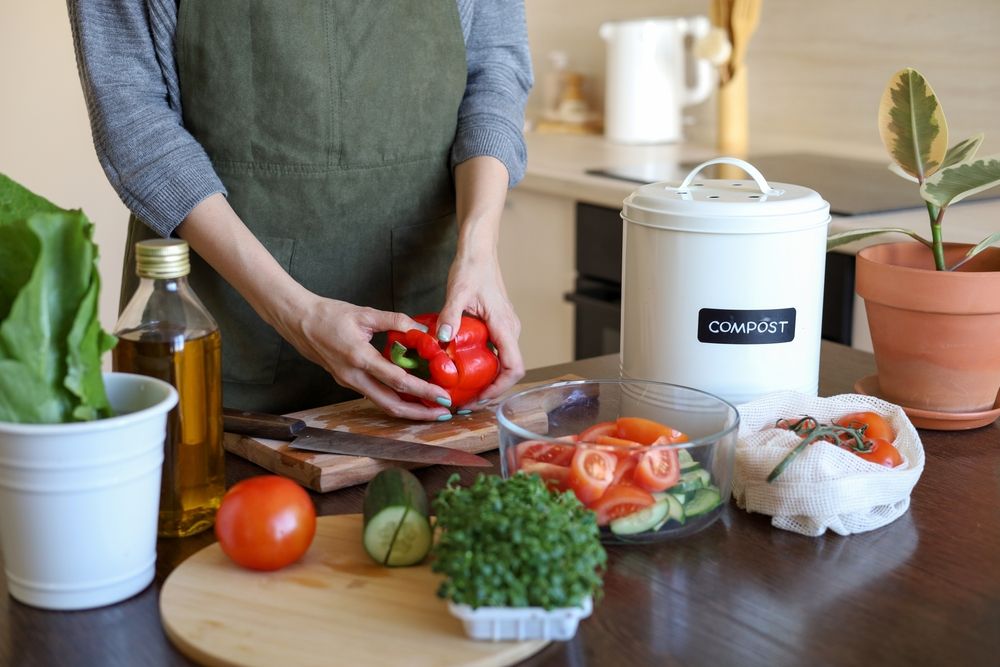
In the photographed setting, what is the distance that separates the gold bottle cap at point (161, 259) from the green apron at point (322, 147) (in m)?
0.56

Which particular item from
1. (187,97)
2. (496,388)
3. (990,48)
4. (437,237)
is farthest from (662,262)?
(990,48)

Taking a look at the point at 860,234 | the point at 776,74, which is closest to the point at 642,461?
the point at 860,234

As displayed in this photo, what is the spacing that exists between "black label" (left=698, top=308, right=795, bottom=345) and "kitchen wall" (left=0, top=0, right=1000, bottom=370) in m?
1.51

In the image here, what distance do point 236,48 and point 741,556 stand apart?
863 mm

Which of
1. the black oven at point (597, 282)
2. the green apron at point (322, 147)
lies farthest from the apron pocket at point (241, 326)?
the black oven at point (597, 282)

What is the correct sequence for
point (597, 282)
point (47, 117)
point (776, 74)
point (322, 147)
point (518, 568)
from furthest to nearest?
point (47, 117)
point (776, 74)
point (597, 282)
point (322, 147)
point (518, 568)

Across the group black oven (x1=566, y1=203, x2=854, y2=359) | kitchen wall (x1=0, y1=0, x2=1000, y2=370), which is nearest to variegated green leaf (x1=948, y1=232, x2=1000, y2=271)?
black oven (x1=566, y1=203, x2=854, y2=359)

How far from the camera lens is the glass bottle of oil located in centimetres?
91

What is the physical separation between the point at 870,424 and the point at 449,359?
0.43 metres

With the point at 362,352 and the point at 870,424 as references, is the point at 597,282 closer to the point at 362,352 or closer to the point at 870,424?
the point at 362,352

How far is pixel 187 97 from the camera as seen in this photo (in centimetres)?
140

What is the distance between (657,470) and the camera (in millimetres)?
874

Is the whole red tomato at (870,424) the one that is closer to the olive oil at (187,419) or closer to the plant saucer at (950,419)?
the plant saucer at (950,419)

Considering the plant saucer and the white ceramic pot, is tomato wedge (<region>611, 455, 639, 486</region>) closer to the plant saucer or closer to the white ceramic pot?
the white ceramic pot
